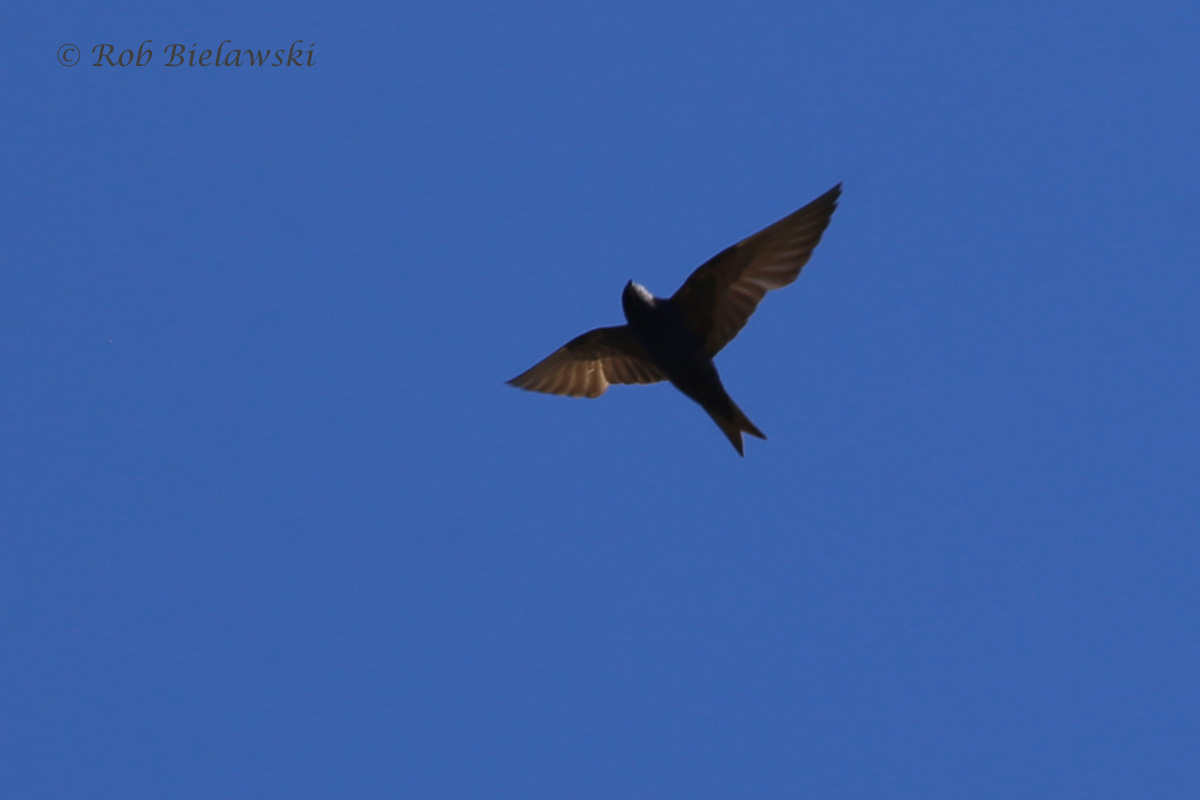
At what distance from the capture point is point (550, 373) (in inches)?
339

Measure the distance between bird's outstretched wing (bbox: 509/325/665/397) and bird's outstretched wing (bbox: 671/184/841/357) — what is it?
2.02ft

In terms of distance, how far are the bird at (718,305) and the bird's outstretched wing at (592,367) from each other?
43 cm

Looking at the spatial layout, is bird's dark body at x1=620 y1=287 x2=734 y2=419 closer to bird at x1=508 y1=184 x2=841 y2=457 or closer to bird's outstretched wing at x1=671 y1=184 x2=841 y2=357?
bird at x1=508 y1=184 x2=841 y2=457

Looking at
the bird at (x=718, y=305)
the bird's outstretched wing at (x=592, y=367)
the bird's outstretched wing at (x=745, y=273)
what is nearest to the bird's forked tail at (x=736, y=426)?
the bird at (x=718, y=305)

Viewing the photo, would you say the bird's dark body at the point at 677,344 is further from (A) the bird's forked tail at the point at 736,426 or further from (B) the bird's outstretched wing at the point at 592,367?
(B) the bird's outstretched wing at the point at 592,367

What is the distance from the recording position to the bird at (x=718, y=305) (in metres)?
7.25

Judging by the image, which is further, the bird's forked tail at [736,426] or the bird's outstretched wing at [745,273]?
the bird's forked tail at [736,426]

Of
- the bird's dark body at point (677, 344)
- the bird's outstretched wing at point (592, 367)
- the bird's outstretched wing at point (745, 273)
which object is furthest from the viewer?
the bird's outstretched wing at point (592, 367)

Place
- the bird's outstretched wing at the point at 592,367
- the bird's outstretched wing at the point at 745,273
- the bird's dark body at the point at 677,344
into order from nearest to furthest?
the bird's outstretched wing at the point at 745,273 → the bird's dark body at the point at 677,344 → the bird's outstretched wing at the point at 592,367

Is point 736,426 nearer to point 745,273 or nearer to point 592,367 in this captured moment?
point 745,273

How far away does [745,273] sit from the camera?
7.46 meters

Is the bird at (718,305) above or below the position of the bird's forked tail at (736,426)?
above

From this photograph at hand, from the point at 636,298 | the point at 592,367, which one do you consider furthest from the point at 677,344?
the point at 592,367

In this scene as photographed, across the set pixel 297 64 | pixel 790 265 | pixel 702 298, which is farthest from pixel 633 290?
pixel 297 64
